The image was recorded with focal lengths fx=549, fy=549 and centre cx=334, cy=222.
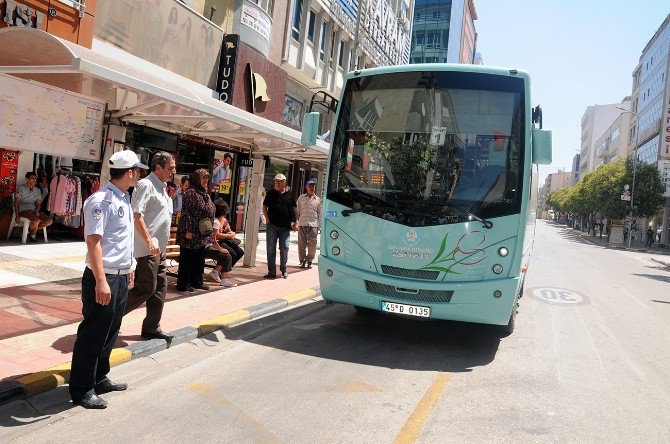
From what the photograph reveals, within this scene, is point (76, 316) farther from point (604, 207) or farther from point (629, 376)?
point (604, 207)

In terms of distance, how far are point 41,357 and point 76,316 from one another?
155 cm

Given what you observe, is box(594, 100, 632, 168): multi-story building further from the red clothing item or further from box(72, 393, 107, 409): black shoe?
box(72, 393, 107, 409): black shoe

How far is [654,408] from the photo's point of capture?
485cm

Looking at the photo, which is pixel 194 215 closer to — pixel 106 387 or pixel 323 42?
pixel 106 387

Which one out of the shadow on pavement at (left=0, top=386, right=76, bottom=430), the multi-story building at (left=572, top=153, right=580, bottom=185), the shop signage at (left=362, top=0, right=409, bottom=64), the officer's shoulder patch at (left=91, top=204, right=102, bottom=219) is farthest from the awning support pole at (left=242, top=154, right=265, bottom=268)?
the multi-story building at (left=572, top=153, right=580, bottom=185)

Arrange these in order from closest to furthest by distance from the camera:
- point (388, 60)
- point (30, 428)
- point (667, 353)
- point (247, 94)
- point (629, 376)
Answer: point (30, 428) → point (629, 376) → point (667, 353) → point (247, 94) → point (388, 60)

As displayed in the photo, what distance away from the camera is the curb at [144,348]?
4129 mm

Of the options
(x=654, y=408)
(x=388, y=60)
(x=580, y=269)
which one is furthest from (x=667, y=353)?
(x=388, y=60)

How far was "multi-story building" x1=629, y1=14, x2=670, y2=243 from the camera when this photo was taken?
49.9 m

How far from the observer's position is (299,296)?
29.7 ft

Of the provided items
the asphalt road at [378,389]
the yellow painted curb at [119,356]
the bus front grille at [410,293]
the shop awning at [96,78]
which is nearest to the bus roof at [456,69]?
the shop awning at [96,78]

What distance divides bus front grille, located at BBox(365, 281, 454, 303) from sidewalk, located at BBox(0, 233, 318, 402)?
190cm

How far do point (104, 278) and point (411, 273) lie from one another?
3458mm

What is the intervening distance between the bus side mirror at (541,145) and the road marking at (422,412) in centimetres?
278
